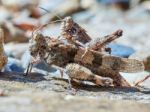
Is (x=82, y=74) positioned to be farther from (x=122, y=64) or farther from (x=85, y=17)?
(x=85, y=17)

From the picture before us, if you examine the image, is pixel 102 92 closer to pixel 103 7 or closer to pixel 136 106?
pixel 136 106

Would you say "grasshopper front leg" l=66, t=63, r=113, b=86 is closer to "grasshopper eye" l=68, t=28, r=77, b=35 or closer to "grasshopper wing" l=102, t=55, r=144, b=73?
"grasshopper wing" l=102, t=55, r=144, b=73

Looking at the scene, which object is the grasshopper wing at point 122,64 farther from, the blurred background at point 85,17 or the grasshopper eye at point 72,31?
the blurred background at point 85,17

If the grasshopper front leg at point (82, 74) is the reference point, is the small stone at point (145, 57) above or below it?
above

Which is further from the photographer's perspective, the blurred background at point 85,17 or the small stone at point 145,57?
the blurred background at point 85,17

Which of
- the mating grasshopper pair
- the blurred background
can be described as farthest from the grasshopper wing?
the blurred background

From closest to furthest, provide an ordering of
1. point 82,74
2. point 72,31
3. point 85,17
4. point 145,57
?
point 82,74 → point 72,31 → point 145,57 → point 85,17

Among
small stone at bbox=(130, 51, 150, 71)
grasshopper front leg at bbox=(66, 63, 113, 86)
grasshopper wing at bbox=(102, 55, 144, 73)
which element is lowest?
grasshopper front leg at bbox=(66, 63, 113, 86)

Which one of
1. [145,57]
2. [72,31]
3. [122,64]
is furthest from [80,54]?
[145,57]

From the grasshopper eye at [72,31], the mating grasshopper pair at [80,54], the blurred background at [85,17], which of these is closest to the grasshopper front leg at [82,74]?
the mating grasshopper pair at [80,54]
